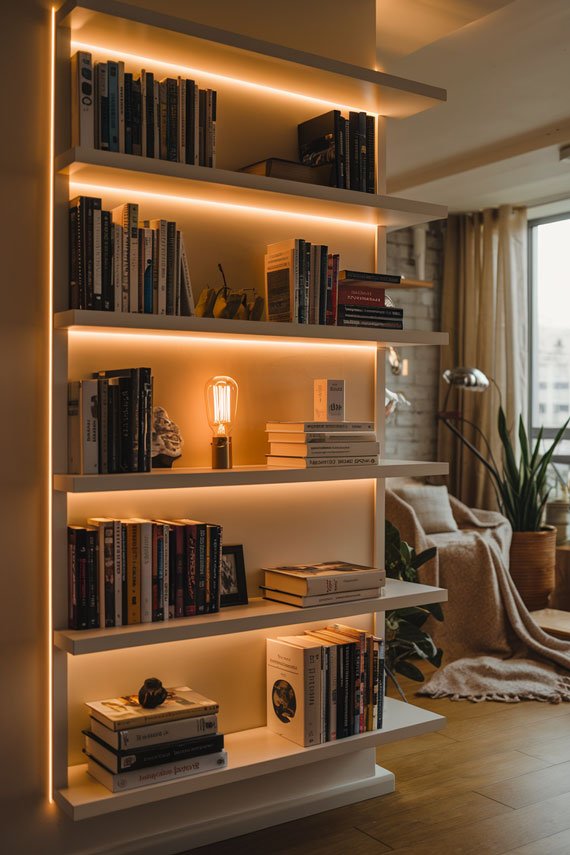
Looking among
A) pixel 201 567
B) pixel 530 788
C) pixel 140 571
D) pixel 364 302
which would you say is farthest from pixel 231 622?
pixel 530 788

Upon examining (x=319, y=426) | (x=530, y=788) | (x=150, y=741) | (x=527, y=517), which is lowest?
(x=530, y=788)

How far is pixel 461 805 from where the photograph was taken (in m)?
2.57

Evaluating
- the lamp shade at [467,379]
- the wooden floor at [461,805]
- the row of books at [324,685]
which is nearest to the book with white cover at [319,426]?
the row of books at [324,685]

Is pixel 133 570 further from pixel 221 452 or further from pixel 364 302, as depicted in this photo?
pixel 364 302

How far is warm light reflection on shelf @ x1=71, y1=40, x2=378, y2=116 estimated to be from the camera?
2157 millimetres

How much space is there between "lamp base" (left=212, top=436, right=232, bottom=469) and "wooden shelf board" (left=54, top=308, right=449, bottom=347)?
26cm

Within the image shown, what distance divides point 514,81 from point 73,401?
261cm

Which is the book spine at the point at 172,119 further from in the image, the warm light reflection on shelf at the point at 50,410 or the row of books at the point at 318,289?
the row of books at the point at 318,289

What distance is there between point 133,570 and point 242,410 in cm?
56

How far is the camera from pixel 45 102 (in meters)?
2.08

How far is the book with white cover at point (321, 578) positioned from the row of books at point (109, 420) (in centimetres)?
56

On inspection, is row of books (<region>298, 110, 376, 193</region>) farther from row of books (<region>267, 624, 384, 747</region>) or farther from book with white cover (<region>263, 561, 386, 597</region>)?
row of books (<region>267, 624, 384, 747</region>)

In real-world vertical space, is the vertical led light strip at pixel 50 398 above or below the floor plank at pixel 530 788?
above

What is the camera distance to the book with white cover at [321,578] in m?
2.35
